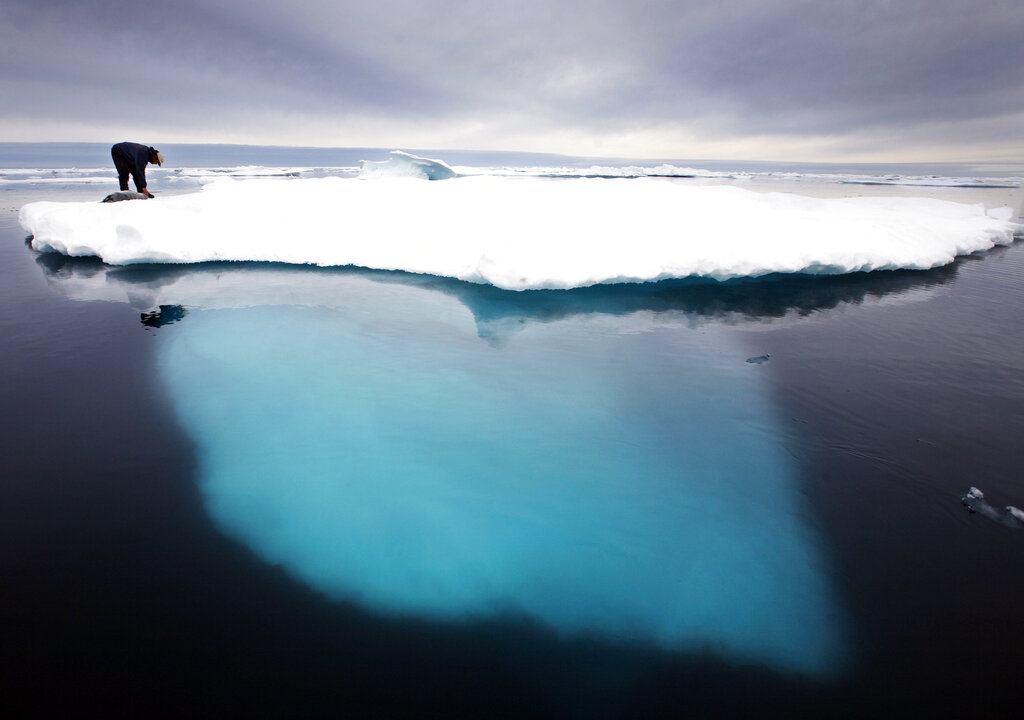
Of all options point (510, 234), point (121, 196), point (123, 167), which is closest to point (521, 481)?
point (510, 234)

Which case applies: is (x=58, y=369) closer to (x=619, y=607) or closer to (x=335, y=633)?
(x=335, y=633)

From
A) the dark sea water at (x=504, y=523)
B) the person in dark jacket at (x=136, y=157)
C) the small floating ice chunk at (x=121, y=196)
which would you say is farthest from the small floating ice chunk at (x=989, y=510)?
the small floating ice chunk at (x=121, y=196)

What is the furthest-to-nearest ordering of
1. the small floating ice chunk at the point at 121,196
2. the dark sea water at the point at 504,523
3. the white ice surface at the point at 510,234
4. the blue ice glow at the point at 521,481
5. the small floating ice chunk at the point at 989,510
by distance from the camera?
1. the small floating ice chunk at the point at 121,196
2. the white ice surface at the point at 510,234
3. the small floating ice chunk at the point at 989,510
4. the blue ice glow at the point at 521,481
5. the dark sea water at the point at 504,523

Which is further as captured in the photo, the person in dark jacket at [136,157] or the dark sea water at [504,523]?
the person in dark jacket at [136,157]

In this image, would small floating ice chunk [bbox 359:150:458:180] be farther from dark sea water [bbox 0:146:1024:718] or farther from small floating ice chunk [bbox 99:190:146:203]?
dark sea water [bbox 0:146:1024:718]

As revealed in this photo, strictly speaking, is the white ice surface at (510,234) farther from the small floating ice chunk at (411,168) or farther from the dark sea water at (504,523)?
the small floating ice chunk at (411,168)
